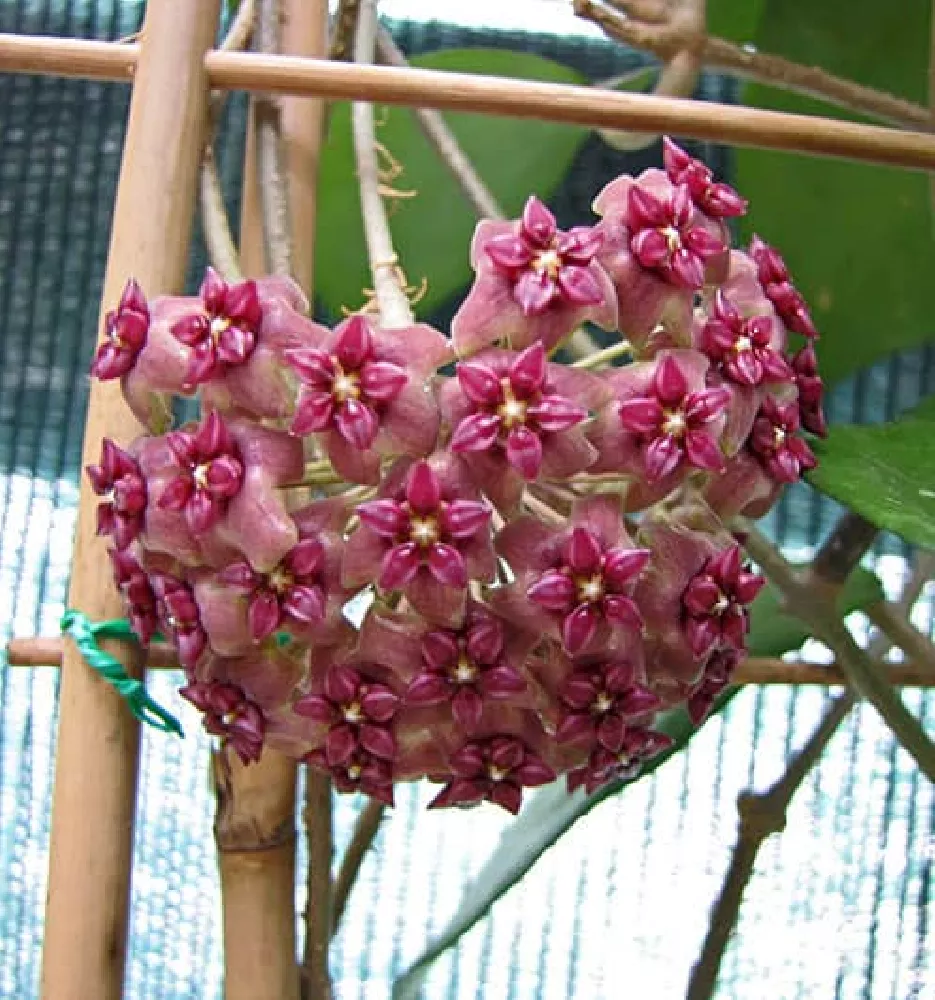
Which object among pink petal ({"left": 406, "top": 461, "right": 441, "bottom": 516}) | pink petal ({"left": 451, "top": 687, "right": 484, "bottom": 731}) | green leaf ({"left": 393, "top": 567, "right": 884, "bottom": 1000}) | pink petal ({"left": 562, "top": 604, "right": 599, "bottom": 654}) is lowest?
green leaf ({"left": 393, "top": 567, "right": 884, "bottom": 1000})

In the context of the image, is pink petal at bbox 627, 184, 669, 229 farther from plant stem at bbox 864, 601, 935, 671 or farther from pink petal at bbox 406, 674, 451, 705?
plant stem at bbox 864, 601, 935, 671

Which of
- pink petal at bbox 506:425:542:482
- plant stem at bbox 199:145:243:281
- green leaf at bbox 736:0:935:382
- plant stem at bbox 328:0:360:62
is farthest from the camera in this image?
green leaf at bbox 736:0:935:382

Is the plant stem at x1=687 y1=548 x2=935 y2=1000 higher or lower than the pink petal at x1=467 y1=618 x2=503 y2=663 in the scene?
lower

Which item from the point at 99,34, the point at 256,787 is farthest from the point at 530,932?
the point at 99,34

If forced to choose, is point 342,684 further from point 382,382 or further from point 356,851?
point 356,851

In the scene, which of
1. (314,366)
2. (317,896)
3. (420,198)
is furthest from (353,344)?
(420,198)

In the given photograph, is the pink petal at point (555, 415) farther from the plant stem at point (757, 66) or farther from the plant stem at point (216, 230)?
the plant stem at point (757, 66)

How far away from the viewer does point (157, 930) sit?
84 centimetres

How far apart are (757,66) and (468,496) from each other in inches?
14.3

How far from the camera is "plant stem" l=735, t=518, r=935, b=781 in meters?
0.57

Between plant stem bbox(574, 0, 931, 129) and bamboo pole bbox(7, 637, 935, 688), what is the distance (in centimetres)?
24

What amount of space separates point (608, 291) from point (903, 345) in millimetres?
441

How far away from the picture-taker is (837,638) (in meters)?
0.58

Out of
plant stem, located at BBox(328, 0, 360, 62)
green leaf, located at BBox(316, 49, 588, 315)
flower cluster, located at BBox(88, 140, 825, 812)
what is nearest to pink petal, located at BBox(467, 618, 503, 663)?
flower cluster, located at BBox(88, 140, 825, 812)
